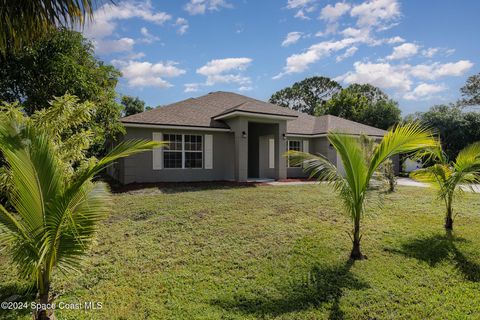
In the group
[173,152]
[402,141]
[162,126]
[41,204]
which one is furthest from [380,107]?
[41,204]

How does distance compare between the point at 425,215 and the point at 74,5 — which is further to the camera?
the point at 425,215

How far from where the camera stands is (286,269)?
502 centimetres

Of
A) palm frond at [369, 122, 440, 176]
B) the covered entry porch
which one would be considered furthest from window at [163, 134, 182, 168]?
palm frond at [369, 122, 440, 176]

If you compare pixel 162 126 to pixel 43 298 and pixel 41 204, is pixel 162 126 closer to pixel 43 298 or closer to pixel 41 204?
pixel 43 298

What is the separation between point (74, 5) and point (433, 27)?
12.0 meters

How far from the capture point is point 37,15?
391 centimetres

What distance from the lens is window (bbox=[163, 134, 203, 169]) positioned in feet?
47.2

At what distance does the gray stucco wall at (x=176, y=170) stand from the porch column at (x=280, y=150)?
2.54m

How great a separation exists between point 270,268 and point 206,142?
35.4ft

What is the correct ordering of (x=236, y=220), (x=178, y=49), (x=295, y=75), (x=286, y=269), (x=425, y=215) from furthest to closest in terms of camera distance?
1. (x=295, y=75)
2. (x=178, y=49)
3. (x=425, y=215)
4. (x=236, y=220)
5. (x=286, y=269)

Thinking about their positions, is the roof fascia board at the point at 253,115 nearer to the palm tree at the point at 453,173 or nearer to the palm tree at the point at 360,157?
the palm tree at the point at 453,173

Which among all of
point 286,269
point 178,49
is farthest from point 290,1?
point 286,269

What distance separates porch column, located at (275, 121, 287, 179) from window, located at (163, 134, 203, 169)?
429 centimetres

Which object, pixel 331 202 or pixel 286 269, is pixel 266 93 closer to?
pixel 331 202
